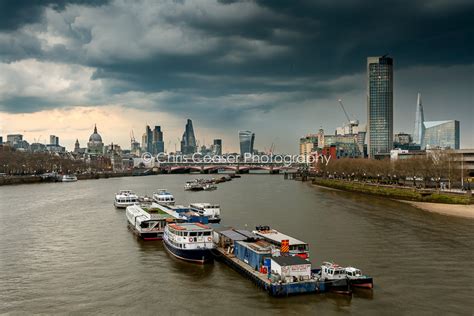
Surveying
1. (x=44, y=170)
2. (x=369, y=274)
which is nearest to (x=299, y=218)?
(x=369, y=274)

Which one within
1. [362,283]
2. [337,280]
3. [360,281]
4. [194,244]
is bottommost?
[362,283]

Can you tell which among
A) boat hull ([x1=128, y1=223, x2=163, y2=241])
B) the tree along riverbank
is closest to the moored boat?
boat hull ([x1=128, y1=223, x2=163, y2=241])

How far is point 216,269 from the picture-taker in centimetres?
3212

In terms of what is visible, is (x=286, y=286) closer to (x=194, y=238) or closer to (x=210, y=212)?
(x=194, y=238)

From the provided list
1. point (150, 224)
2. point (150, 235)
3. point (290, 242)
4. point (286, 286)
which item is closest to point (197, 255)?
point (290, 242)

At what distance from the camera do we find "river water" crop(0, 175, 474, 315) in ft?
81.7

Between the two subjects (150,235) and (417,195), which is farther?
(417,195)

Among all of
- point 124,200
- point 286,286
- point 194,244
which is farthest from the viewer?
point 124,200

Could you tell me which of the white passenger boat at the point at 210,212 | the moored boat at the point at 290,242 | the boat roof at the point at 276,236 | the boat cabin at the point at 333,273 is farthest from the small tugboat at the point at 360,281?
the white passenger boat at the point at 210,212

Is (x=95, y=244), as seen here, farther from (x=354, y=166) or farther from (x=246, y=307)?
(x=354, y=166)

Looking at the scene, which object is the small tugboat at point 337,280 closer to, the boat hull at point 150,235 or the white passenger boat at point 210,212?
the boat hull at point 150,235

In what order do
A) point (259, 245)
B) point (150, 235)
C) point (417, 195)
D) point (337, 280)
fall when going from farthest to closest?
point (417, 195) < point (150, 235) < point (259, 245) < point (337, 280)

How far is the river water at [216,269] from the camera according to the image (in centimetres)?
2489

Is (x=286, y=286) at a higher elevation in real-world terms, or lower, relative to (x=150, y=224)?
lower
